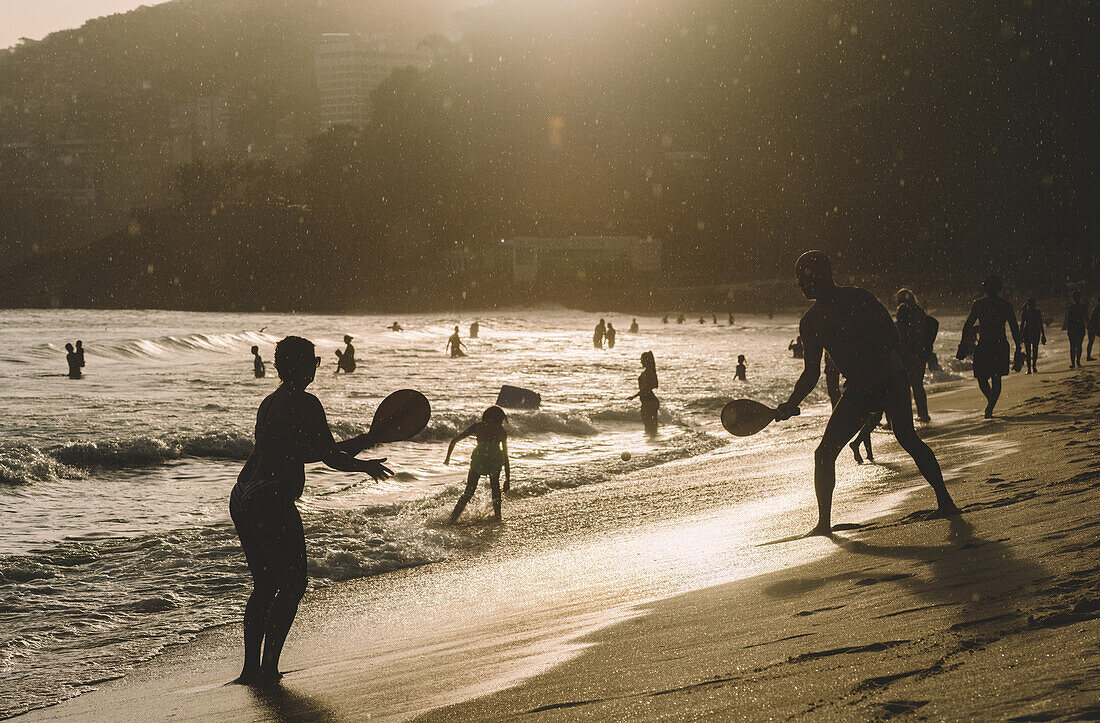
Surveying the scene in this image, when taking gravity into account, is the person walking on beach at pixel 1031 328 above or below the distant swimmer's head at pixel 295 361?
below

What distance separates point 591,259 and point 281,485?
74196mm

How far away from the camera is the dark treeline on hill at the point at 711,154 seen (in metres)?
81.3

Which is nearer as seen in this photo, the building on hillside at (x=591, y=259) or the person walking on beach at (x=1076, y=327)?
the person walking on beach at (x=1076, y=327)

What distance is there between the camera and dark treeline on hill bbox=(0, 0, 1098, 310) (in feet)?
267

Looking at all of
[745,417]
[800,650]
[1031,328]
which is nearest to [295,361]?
[800,650]

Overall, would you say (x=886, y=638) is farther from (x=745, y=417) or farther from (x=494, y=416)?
(x=494, y=416)

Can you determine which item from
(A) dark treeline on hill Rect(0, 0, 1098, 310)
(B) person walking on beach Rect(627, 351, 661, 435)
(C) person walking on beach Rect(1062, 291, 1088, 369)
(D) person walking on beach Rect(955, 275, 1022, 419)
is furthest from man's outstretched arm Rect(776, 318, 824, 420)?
(A) dark treeline on hill Rect(0, 0, 1098, 310)

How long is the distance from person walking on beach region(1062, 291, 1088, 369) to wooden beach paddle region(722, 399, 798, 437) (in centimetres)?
1447

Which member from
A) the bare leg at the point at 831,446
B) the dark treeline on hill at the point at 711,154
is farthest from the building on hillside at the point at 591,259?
the bare leg at the point at 831,446

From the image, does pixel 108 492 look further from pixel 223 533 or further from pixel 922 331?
pixel 922 331

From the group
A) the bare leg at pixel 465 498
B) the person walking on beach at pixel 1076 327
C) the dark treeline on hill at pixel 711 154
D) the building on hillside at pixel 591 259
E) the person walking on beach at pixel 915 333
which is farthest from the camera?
the dark treeline on hill at pixel 711 154

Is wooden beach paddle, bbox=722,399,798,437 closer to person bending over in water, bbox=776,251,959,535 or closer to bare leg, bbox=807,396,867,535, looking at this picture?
person bending over in water, bbox=776,251,959,535

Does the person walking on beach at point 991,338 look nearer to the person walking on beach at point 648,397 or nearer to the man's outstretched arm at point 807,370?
the person walking on beach at point 648,397

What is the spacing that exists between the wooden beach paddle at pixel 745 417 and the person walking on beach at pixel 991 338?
605 centimetres
